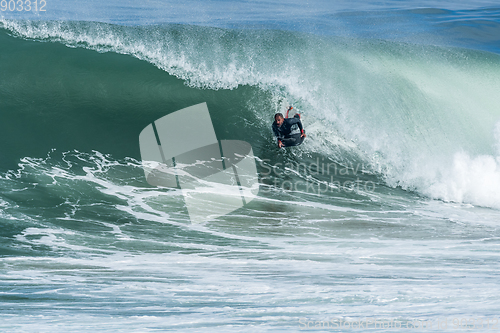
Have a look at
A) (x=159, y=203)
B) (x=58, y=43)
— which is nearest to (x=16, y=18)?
(x=58, y=43)

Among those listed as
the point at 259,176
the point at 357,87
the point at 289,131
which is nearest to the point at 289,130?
the point at 289,131

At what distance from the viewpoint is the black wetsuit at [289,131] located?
24.7 ft

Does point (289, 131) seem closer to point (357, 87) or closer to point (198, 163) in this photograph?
point (198, 163)

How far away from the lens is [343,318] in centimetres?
406

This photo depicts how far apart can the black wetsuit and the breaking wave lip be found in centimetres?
121

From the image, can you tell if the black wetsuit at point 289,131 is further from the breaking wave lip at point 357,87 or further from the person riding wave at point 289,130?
the breaking wave lip at point 357,87

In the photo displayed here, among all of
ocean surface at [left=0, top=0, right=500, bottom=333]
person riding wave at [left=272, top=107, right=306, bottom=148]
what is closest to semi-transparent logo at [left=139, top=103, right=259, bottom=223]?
ocean surface at [left=0, top=0, right=500, bottom=333]

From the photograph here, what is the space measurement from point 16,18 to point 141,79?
4.12 meters

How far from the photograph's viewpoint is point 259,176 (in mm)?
7941

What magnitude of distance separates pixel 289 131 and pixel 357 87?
10.5ft

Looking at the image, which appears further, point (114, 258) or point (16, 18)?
point (16, 18)

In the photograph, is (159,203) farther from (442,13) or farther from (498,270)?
(442,13)

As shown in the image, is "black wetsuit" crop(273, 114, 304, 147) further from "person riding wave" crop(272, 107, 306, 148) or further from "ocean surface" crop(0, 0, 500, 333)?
"ocean surface" crop(0, 0, 500, 333)

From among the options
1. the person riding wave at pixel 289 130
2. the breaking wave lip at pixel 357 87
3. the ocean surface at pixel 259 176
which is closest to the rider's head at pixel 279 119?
the person riding wave at pixel 289 130
